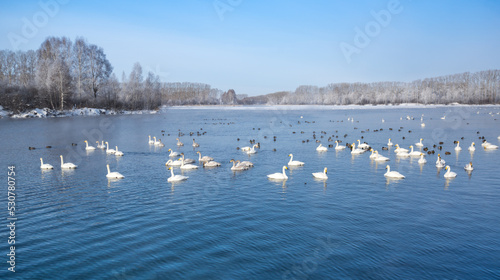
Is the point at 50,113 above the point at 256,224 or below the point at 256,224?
above

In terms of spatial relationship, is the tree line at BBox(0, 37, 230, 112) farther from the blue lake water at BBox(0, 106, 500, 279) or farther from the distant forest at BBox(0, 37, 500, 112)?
the blue lake water at BBox(0, 106, 500, 279)

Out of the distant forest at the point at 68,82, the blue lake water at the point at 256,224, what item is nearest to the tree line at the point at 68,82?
the distant forest at the point at 68,82

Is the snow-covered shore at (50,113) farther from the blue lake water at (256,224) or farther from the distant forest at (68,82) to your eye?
the blue lake water at (256,224)

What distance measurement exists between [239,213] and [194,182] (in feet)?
20.8

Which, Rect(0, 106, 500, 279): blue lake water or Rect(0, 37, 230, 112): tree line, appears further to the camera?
Rect(0, 37, 230, 112): tree line

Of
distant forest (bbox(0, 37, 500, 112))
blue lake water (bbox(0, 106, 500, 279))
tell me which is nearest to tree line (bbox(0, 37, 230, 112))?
distant forest (bbox(0, 37, 500, 112))

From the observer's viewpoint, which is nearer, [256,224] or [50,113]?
[256,224]

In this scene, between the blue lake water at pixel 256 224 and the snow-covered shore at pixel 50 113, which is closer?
the blue lake water at pixel 256 224

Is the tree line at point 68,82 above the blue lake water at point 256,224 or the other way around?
above

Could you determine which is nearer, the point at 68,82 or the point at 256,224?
the point at 256,224

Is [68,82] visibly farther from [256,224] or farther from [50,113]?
[256,224]

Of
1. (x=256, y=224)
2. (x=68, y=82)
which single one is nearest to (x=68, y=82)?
(x=68, y=82)

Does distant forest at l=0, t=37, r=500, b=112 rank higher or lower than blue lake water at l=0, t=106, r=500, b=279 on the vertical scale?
higher

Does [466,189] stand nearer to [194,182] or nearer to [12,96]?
[194,182]
